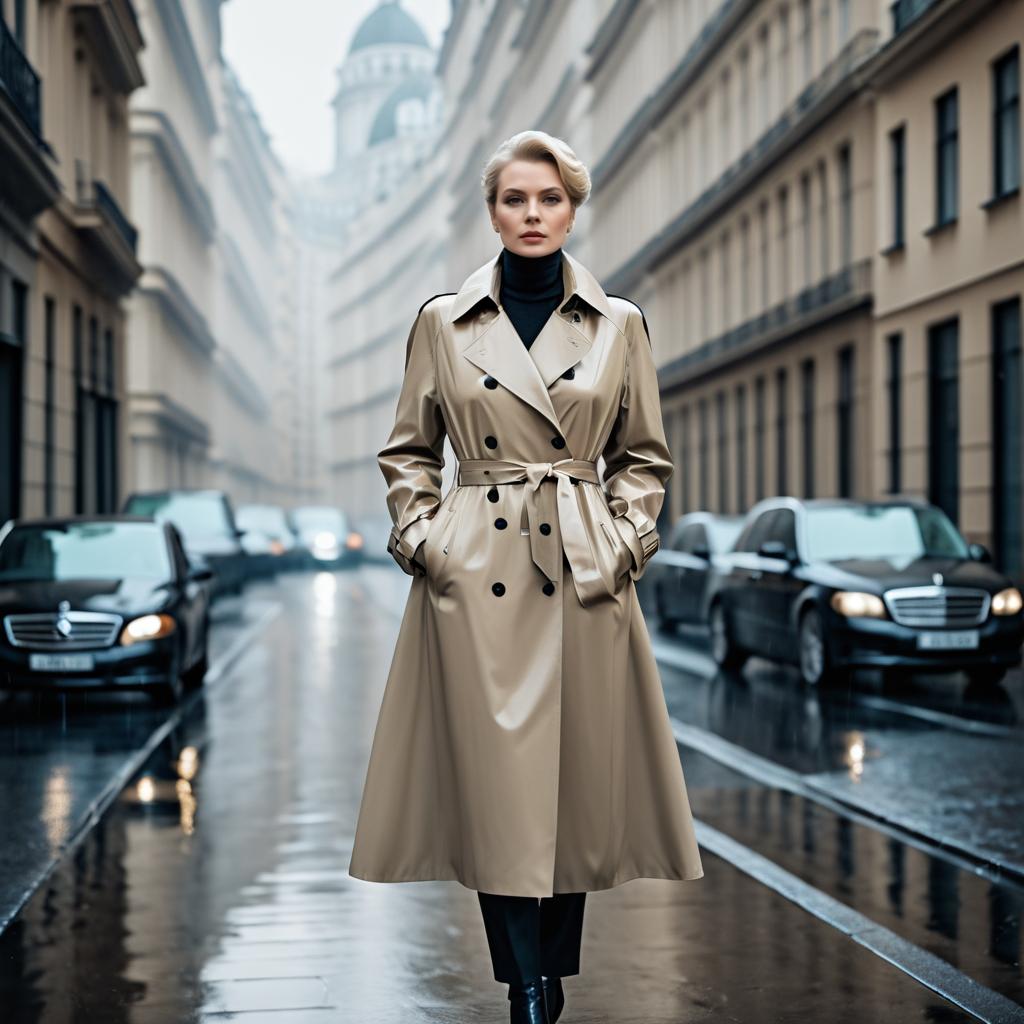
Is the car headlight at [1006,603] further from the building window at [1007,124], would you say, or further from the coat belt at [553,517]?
the building window at [1007,124]

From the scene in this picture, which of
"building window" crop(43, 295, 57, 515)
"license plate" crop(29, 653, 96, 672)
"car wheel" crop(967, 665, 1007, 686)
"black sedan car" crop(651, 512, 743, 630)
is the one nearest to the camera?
"license plate" crop(29, 653, 96, 672)

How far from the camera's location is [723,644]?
16609mm

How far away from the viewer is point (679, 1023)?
4758 millimetres

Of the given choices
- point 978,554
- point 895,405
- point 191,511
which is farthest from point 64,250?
point 978,554

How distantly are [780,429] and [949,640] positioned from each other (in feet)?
75.3

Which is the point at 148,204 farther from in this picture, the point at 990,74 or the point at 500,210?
the point at 500,210

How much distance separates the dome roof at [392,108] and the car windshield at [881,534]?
527 feet

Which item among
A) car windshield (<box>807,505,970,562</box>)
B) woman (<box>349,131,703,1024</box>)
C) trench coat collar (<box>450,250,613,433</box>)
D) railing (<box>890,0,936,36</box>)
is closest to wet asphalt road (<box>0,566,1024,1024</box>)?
woman (<box>349,131,703,1024</box>)

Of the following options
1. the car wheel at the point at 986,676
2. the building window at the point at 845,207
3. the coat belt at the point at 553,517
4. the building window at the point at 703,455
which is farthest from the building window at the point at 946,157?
the coat belt at the point at 553,517

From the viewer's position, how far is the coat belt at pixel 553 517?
13.6 feet

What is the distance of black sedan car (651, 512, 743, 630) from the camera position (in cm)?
1822

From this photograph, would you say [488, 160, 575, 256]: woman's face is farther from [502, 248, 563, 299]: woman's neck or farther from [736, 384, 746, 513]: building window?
[736, 384, 746, 513]: building window

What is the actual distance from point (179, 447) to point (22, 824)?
51843 mm

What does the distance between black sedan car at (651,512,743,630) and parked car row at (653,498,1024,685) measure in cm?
57
